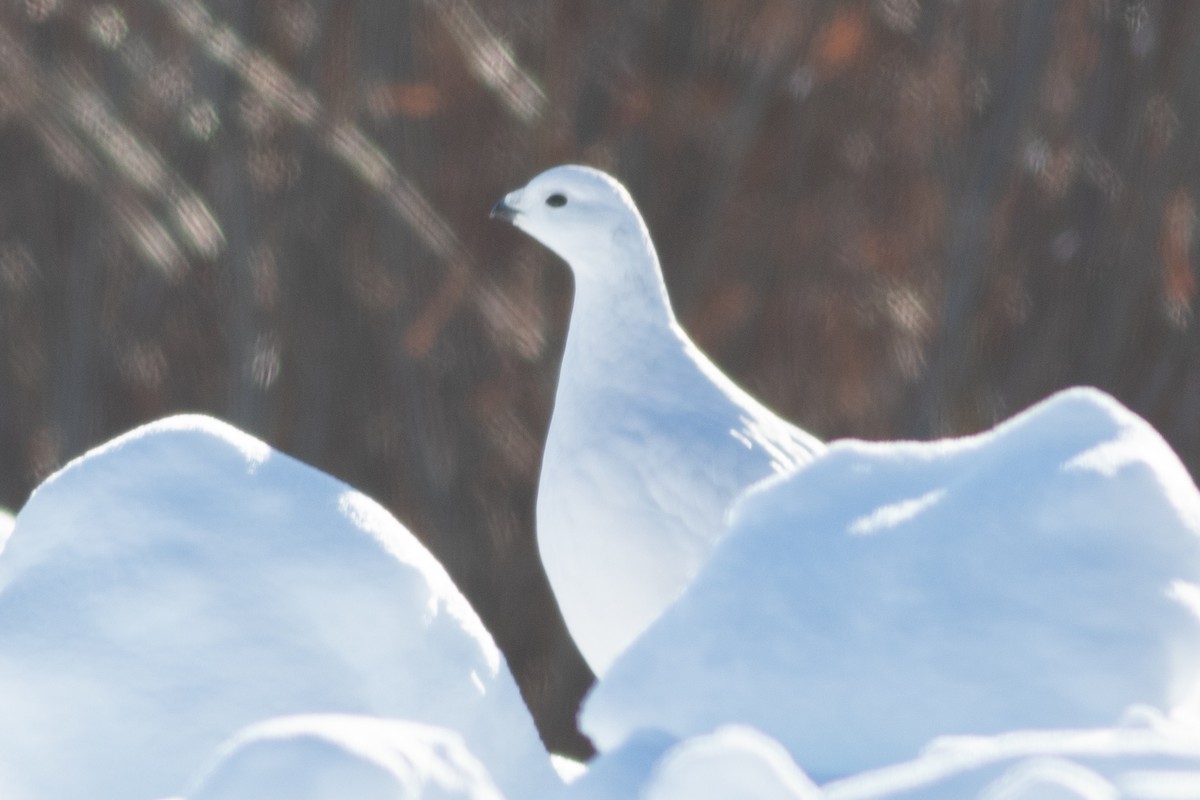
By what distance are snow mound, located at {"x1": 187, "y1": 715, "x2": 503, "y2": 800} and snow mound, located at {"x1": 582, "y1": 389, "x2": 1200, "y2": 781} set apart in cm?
13

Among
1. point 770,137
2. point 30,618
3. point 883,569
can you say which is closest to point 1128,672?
point 883,569

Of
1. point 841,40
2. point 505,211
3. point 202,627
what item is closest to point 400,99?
point 841,40

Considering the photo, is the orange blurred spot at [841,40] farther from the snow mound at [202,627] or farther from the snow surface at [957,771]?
the snow surface at [957,771]

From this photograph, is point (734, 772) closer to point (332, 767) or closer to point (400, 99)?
point (332, 767)

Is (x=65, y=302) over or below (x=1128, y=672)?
below

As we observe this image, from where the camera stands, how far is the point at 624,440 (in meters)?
1.56

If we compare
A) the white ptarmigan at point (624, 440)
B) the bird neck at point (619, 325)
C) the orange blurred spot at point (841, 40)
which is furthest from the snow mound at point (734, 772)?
the orange blurred spot at point (841, 40)

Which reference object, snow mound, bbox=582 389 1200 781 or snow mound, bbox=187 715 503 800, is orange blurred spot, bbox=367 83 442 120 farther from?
snow mound, bbox=187 715 503 800

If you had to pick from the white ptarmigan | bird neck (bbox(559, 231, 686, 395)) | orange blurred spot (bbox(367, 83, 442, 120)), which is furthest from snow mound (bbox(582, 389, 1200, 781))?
orange blurred spot (bbox(367, 83, 442, 120))

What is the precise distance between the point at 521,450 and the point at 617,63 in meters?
0.93

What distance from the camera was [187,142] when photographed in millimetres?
4441

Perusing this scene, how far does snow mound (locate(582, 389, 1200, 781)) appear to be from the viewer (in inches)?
36.3

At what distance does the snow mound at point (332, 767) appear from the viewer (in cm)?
79

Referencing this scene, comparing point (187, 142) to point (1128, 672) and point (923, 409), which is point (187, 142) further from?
point (1128, 672)
